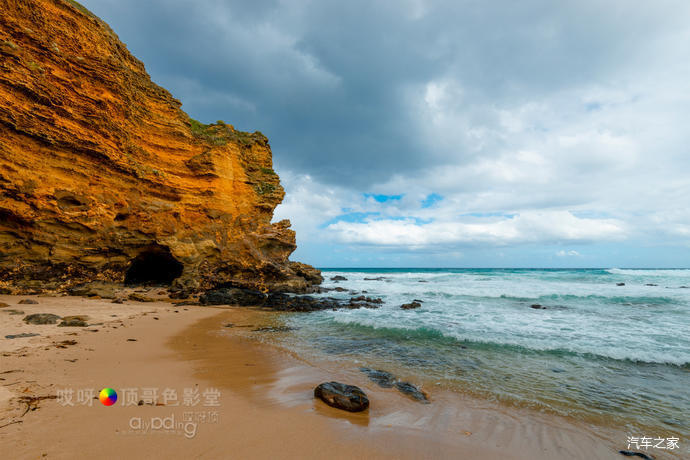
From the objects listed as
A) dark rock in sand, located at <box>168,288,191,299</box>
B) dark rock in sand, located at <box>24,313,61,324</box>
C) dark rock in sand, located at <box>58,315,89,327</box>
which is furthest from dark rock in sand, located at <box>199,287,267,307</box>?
dark rock in sand, located at <box>24,313,61,324</box>

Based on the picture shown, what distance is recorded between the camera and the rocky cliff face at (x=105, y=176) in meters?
11.0

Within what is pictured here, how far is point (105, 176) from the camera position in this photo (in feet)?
44.4

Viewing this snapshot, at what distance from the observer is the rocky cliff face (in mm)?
11000

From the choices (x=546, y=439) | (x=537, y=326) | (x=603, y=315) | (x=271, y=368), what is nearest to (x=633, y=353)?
(x=537, y=326)

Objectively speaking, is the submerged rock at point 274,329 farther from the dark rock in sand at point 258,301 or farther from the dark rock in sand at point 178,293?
the dark rock in sand at point 178,293

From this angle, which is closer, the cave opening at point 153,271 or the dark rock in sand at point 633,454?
the dark rock in sand at point 633,454

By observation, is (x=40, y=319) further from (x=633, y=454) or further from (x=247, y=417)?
(x=633, y=454)

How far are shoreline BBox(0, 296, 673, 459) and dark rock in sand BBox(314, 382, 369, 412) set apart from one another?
4.1 inches

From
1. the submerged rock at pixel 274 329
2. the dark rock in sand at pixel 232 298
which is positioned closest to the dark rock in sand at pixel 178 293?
the dark rock in sand at pixel 232 298

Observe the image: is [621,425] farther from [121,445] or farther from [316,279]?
[316,279]

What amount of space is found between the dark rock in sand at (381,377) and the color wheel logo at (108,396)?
3.83m

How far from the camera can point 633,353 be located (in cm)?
691

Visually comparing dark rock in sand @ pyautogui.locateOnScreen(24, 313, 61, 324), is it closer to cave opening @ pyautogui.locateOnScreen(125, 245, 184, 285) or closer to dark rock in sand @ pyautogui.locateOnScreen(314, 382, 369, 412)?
dark rock in sand @ pyautogui.locateOnScreen(314, 382, 369, 412)

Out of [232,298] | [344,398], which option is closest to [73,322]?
[344,398]
